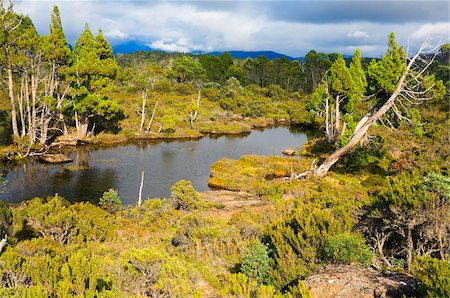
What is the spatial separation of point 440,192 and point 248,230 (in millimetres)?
6006

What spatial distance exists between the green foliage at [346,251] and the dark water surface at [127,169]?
15155 mm

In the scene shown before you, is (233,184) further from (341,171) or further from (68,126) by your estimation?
(68,126)

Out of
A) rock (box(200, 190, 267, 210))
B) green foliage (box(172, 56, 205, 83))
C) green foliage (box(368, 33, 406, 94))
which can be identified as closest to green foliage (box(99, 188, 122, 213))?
rock (box(200, 190, 267, 210))

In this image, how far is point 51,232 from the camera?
11492mm

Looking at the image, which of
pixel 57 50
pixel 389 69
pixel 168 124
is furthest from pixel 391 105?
pixel 57 50

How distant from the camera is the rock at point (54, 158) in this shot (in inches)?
1155

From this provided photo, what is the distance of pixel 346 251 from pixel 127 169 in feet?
75.6

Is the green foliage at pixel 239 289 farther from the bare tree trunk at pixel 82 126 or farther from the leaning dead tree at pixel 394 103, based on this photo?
the bare tree trunk at pixel 82 126

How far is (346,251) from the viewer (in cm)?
841

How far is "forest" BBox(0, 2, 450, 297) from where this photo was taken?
7.05 meters

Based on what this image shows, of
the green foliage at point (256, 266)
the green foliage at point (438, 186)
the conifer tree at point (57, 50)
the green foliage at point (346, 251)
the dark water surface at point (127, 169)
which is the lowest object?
A: the dark water surface at point (127, 169)

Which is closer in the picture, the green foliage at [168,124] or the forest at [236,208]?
the forest at [236,208]

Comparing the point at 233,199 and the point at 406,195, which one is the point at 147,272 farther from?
the point at 233,199

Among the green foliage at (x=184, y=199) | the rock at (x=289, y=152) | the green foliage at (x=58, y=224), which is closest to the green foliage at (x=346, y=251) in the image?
the green foliage at (x=58, y=224)
